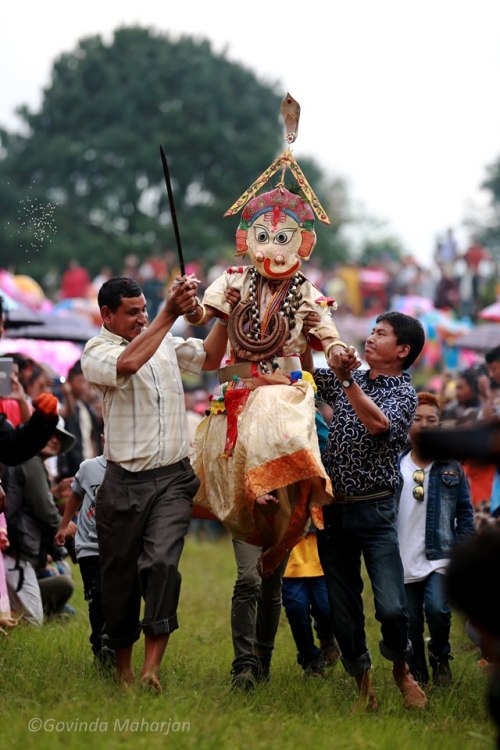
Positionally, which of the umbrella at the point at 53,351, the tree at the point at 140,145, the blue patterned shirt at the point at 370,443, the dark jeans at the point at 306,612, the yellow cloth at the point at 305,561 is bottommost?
the dark jeans at the point at 306,612

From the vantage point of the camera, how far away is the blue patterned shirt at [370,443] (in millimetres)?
6879

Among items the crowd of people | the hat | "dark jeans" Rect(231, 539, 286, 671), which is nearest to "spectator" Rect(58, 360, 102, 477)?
the hat

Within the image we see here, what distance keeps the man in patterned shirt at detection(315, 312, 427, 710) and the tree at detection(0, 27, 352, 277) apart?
32.4m

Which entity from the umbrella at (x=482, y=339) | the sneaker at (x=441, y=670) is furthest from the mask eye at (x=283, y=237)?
the umbrella at (x=482, y=339)

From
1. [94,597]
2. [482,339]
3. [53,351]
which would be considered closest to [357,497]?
[94,597]

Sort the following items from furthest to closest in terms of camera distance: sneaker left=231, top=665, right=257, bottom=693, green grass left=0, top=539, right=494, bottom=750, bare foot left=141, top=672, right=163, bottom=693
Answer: sneaker left=231, top=665, right=257, bottom=693, bare foot left=141, top=672, right=163, bottom=693, green grass left=0, top=539, right=494, bottom=750

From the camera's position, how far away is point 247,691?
696 cm

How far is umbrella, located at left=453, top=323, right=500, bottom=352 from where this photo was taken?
15.7m

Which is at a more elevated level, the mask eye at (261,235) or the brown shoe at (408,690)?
the mask eye at (261,235)

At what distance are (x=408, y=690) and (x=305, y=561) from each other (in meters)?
1.69

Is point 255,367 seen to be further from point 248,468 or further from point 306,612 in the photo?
point 306,612

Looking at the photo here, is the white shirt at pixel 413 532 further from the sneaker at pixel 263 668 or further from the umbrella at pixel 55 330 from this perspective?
the umbrella at pixel 55 330

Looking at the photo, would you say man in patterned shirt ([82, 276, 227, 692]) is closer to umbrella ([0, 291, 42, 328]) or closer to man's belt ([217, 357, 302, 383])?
man's belt ([217, 357, 302, 383])

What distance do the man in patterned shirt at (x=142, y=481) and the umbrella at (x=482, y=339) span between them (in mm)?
9342
